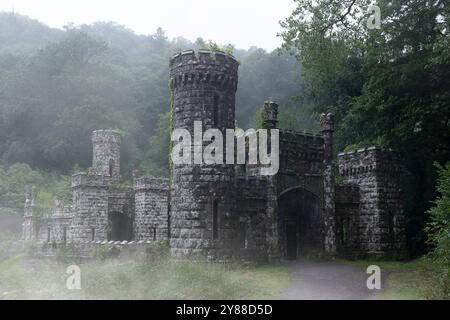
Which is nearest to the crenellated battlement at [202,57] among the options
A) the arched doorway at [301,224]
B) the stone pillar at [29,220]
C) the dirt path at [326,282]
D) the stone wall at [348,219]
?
the arched doorway at [301,224]

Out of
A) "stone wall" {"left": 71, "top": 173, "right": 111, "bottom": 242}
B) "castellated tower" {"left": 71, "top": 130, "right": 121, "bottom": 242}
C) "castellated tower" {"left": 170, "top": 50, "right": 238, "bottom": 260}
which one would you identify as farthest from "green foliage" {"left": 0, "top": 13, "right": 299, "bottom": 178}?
"castellated tower" {"left": 170, "top": 50, "right": 238, "bottom": 260}

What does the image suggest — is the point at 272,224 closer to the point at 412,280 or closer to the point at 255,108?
the point at 412,280

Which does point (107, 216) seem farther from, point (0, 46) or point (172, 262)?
point (0, 46)

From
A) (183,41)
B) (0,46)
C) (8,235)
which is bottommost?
(8,235)

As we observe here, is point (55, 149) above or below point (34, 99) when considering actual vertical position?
below

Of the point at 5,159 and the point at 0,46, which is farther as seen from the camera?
the point at 0,46

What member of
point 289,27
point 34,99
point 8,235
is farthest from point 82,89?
point 289,27

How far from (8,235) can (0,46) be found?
50.4 m

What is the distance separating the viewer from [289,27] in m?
24.1

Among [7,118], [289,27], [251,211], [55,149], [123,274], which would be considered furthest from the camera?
[7,118]

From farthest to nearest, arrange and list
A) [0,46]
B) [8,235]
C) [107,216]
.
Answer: [0,46] < [8,235] < [107,216]

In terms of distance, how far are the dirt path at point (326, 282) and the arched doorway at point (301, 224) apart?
2.10m

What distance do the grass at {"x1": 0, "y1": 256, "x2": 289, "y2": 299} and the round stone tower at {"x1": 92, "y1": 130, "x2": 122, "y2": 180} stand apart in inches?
776

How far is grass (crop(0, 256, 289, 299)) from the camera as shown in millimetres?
13797
